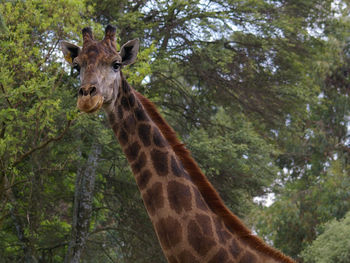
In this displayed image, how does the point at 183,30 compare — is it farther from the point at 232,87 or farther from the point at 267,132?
the point at 267,132

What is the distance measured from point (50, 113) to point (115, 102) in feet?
16.8

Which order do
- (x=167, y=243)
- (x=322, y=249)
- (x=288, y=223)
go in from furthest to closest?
(x=288, y=223) → (x=322, y=249) → (x=167, y=243)

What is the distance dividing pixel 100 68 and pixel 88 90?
41 centimetres

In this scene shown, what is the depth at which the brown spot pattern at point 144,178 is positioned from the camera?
491 centimetres

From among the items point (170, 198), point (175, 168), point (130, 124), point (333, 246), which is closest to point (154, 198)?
point (170, 198)

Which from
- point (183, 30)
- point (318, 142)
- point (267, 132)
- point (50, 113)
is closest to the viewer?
point (50, 113)

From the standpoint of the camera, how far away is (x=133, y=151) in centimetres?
505

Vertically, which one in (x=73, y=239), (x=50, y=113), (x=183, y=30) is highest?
(x=183, y=30)

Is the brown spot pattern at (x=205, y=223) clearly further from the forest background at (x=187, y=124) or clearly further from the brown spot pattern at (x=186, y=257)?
the forest background at (x=187, y=124)

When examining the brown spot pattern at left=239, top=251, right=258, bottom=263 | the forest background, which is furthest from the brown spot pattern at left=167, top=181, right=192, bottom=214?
the forest background

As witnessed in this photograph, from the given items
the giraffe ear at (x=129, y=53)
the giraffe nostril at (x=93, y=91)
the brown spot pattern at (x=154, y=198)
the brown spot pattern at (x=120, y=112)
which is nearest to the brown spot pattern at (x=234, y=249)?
the brown spot pattern at (x=154, y=198)

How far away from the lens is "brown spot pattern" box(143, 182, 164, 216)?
15.7 ft

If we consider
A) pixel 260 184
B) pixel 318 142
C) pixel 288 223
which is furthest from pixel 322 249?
Answer: pixel 318 142

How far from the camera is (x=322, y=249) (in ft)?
53.9
